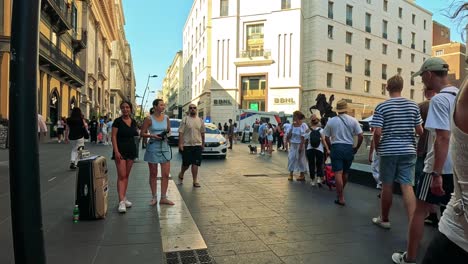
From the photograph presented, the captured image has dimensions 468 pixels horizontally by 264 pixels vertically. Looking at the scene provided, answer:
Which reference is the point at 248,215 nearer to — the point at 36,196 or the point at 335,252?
the point at 335,252

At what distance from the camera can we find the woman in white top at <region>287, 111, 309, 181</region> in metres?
9.95

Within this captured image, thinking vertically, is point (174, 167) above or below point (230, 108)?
below

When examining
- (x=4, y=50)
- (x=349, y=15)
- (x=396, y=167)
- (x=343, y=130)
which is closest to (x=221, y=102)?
(x=349, y=15)

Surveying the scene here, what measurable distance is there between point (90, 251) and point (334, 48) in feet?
158

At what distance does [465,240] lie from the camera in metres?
1.70

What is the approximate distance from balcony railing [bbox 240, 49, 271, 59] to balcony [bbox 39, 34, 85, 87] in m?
20.4

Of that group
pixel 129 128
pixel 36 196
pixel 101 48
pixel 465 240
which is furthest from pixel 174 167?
pixel 101 48

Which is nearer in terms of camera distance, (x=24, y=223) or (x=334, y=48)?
(x=24, y=223)

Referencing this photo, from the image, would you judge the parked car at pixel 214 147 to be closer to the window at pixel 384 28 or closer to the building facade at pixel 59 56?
the building facade at pixel 59 56

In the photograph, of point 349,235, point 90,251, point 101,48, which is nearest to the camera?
point 90,251

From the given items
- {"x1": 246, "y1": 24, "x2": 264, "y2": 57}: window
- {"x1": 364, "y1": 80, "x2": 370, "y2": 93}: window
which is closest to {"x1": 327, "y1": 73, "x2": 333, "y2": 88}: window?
{"x1": 364, "y1": 80, "x2": 370, "y2": 93}: window

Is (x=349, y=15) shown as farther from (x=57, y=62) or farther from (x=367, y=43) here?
(x=57, y=62)

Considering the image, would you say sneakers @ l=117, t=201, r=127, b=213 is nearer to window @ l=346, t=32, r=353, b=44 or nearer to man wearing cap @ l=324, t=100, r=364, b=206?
man wearing cap @ l=324, t=100, r=364, b=206

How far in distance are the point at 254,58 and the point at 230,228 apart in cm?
4369
